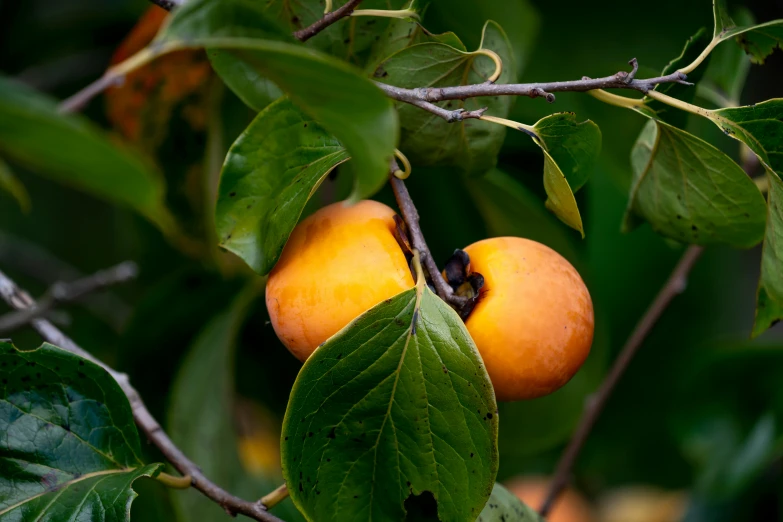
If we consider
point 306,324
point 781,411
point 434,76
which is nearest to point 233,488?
point 306,324

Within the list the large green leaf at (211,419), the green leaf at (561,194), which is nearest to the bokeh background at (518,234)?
the large green leaf at (211,419)

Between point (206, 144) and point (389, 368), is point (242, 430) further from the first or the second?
point (389, 368)

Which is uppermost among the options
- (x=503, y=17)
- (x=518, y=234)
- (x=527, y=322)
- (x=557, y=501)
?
(x=503, y=17)

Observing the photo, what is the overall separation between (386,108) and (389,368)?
0.20m

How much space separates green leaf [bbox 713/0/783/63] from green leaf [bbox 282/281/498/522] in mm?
315

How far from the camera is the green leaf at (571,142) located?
1.66ft

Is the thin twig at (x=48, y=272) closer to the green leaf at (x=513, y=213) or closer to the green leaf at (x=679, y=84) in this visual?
the green leaf at (x=513, y=213)

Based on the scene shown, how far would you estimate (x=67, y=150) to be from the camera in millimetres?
284

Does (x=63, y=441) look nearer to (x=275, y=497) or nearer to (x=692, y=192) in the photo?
(x=275, y=497)

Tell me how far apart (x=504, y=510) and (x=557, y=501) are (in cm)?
63

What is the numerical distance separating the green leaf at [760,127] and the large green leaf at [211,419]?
23.7 inches

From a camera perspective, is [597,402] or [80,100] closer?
[80,100]

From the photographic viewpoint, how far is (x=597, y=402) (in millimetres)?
905

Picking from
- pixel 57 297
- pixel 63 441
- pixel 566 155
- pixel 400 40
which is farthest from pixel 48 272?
pixel 566 155
